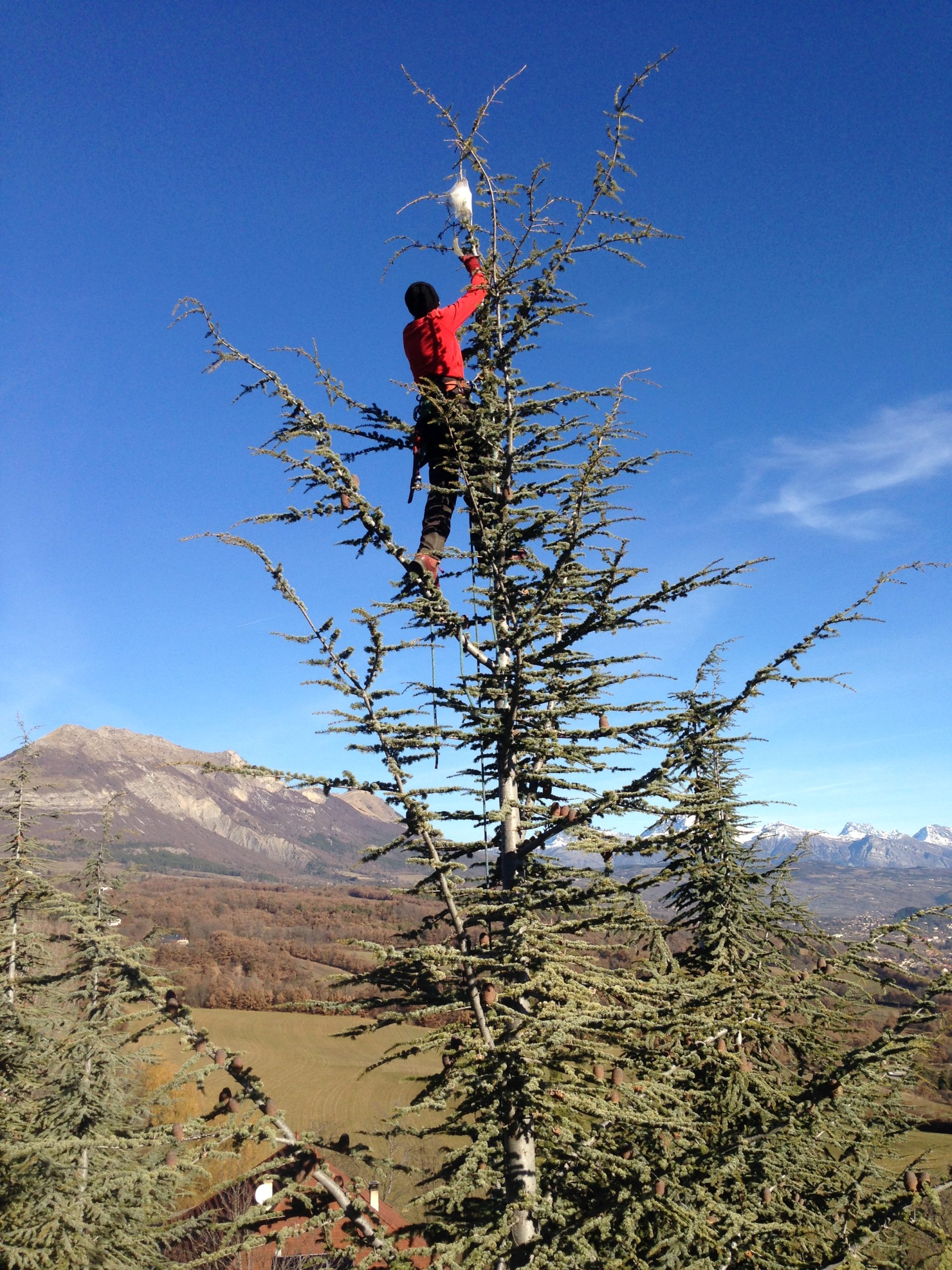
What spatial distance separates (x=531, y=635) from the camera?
4.78 metres

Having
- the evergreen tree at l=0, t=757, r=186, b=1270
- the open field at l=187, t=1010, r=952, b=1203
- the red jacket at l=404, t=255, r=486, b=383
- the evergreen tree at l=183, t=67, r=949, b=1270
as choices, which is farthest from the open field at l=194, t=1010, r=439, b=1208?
the red jacket at l=404, t=255, r=486, b=383

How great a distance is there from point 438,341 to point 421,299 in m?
0.46

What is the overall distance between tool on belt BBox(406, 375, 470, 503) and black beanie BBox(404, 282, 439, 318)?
58cm

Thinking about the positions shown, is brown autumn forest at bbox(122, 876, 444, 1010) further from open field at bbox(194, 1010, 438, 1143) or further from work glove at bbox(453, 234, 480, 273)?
work glove at bbox(453, 234, 480, 273)

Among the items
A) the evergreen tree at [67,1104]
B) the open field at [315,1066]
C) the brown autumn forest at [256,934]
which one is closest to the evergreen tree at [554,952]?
the evergreen tree at [67,1104]

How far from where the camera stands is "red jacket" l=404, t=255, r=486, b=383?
518cm

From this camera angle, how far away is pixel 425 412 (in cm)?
523

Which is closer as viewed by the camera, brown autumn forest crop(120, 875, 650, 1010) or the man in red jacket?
the man in red jacket

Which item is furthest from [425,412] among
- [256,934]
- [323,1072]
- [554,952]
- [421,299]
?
[256,934]

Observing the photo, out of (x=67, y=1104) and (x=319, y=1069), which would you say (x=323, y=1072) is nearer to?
(x=319, y=1069)

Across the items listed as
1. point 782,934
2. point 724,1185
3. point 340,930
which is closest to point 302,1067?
point 340,930

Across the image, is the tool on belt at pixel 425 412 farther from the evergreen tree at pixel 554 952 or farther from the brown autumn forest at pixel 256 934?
the brown autumn forest at pixel 256 934

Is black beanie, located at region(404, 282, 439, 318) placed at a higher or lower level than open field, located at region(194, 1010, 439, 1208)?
higher

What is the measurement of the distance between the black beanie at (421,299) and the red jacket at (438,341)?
0.10 meters
